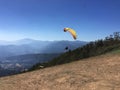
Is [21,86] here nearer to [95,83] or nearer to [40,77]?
[40,77]

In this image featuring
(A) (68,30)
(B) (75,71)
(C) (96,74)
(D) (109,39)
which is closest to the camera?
(C) (96,74)

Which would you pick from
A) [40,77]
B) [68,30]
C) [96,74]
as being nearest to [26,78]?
[40,77]

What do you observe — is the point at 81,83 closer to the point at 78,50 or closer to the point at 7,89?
the point at 7,89

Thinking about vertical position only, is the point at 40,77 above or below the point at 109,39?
below

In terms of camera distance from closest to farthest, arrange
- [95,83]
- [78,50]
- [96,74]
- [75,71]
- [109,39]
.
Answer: [95,83] < [96,74] < [75,71] < [109,39] < [78,50]

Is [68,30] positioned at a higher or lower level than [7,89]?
higher

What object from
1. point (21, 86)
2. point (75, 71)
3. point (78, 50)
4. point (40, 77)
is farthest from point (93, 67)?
point (78, 50)

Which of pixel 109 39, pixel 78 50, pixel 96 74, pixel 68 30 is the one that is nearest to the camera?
pixel 96 74

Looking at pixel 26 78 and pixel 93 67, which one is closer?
pixel 26 78

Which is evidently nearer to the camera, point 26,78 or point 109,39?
point 26,78
